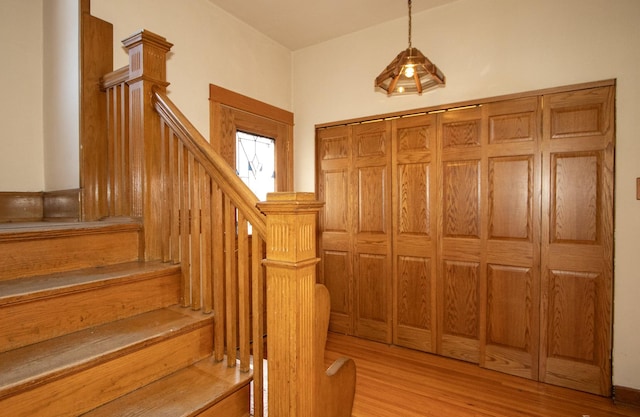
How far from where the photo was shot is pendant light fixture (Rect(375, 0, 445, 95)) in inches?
75.6

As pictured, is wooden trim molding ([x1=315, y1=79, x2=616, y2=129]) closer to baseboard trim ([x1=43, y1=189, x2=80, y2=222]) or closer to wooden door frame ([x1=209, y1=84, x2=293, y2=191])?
wooden door frame ([x1=209, y1=84, x2=293, y2=191])

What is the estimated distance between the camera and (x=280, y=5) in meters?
2.76

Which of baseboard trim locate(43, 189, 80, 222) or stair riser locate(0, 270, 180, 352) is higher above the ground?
baseboard trim locate(43, 189, 80, 222)

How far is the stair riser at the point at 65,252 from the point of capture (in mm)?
1340

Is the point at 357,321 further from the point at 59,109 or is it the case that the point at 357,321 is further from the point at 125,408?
the point at 59,109

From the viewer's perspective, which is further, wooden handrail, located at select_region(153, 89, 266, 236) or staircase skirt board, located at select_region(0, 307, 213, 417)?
wooden handrail, located at select_region(153, 89, 266, 236)

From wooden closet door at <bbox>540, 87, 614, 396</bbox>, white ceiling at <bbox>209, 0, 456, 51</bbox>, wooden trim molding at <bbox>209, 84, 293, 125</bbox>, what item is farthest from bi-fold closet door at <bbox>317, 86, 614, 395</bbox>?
white ceiling at <bbox>209, 0, 456, 51</bbox>

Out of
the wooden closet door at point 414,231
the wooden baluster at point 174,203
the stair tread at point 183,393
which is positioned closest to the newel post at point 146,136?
the wooden baluster at point 174,203

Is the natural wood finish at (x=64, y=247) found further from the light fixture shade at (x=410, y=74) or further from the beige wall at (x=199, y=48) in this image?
the light fixture shade at (x=410, y=74)

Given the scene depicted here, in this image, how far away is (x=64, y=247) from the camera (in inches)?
57.9

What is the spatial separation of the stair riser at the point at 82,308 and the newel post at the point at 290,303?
27.3 inches

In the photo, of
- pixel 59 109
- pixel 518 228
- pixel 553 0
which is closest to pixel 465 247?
pixel 518 228

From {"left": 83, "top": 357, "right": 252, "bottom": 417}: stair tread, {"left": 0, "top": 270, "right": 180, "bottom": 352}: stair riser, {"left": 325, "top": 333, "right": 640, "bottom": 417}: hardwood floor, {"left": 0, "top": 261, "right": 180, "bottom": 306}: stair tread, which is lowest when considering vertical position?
{"left": 325, "top": 333, "right": 640, "bottom": 417}: hardwood floor

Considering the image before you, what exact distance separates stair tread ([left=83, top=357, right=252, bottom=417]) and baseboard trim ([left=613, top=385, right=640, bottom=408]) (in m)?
2.48
